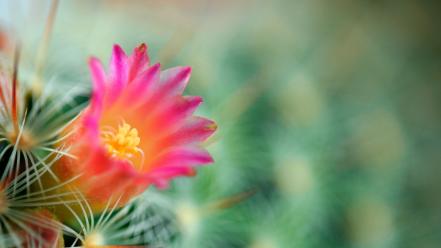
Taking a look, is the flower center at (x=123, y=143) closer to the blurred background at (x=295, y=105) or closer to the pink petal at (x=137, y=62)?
the pink petal at (x=137, y=62)

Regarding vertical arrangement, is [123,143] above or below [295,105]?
below

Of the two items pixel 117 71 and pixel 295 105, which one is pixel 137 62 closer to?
pixel 117 71

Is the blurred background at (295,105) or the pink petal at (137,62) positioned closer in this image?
the pink petal at (137,62)

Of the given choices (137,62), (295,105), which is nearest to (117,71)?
(137,62)

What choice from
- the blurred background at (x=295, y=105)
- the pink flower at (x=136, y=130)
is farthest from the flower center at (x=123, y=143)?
the blurred background at (x=295, y=105)

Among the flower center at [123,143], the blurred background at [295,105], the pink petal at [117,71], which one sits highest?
the blurred background at [295,105]

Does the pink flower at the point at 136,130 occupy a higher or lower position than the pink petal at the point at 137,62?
lower

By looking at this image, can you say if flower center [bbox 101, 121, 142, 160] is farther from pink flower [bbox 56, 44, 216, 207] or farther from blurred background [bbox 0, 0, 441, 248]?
blurred background [bbox 0, 0, 441, 248]
